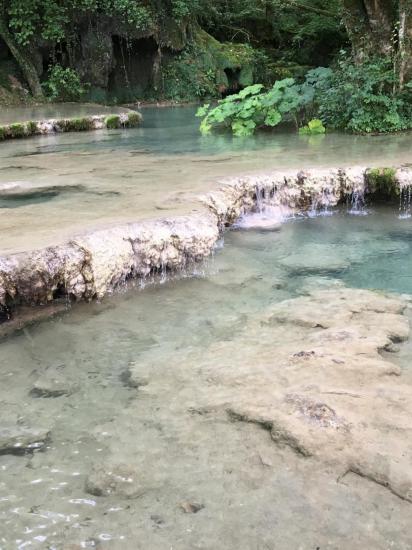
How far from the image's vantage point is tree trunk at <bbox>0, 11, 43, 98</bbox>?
16750 mm

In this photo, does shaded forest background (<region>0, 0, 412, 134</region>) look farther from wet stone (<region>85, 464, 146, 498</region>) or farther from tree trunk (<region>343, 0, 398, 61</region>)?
wet stone (<region>85, 464, 146, 498</region>)

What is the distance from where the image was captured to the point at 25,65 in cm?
1709

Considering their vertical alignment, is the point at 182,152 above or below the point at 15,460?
above

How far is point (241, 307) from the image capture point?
4469 millimetres

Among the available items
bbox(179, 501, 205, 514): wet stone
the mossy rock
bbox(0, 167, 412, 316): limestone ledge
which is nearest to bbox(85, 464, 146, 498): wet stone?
bbox(179, 501, 205, 514): wet stone

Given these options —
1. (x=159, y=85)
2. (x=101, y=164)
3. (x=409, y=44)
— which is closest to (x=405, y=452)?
(x=101, y=164)

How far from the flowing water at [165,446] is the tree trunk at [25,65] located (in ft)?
46.5

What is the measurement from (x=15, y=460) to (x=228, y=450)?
3.41ft

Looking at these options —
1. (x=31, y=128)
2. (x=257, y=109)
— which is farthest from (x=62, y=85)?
(x=257, y=109)

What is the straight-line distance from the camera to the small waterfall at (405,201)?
22.0 feet

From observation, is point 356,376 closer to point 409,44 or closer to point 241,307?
point 241,307

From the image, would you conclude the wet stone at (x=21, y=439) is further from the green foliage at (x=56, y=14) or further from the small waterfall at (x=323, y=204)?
the green foliage at (x=56, y=14)

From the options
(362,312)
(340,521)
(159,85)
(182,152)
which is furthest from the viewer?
(159,85)

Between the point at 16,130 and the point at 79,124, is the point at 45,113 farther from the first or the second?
the point at 16,130
